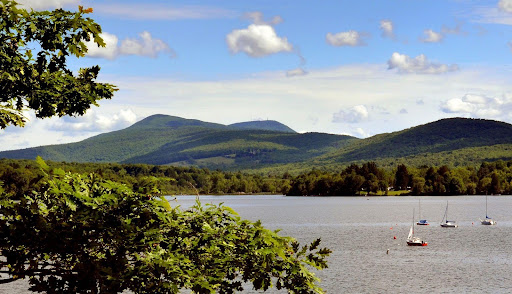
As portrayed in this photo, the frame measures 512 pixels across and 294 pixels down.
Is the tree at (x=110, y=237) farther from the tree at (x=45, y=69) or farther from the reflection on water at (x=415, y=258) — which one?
the reflection on water at (x=415, y=258)

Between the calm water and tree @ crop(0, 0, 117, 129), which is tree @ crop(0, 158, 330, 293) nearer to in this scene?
tree @ crop(0, 0, 117, 129)

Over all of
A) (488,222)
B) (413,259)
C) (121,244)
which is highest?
(121,244)

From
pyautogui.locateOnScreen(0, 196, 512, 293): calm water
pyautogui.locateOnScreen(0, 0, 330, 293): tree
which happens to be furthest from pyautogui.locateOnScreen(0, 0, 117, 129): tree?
pyautogui.locateOnScreen(0, 196, 512, 293): calm water

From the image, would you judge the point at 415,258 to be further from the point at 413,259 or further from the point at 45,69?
the point at 45,69

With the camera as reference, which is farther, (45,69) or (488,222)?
(488,222)

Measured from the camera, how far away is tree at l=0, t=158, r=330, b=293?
48.4 feet

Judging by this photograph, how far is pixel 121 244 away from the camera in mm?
15133

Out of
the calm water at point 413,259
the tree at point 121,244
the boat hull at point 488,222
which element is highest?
the tree at point 121,244

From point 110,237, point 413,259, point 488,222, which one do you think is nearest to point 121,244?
point 110,237

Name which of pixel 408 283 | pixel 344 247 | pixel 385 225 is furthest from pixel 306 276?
pixel 385 225

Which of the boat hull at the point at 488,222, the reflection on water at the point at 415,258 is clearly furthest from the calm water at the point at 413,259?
the boat hull at the point at 488,222

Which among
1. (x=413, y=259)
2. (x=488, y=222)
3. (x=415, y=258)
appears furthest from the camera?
(x=488, y=222)

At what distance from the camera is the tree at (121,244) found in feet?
48.4

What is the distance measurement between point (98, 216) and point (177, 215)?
6.85ft
